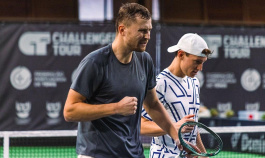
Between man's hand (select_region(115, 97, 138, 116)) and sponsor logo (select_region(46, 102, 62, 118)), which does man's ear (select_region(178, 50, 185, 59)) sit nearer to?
man's hand (select_region(115, 97, 138, 116))

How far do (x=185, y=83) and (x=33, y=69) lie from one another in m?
6.44

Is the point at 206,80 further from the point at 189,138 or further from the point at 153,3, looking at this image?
the point at 189,138

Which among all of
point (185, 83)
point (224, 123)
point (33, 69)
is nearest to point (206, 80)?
point (224, 123)

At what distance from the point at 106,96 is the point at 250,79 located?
8188 mm

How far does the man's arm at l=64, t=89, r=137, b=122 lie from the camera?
3.25 meters

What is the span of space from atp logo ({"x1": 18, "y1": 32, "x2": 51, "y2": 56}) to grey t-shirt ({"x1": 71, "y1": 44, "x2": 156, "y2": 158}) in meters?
7.11

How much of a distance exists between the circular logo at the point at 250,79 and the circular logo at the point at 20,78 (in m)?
4.01

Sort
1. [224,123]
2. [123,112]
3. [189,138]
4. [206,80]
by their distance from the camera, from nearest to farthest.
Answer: [123,112] → [189,138] → [224,123] → [206,80]

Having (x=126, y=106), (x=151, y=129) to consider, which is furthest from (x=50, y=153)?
(x=126, y=106)

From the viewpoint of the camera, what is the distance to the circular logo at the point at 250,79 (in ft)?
37.0

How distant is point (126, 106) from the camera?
128 inches

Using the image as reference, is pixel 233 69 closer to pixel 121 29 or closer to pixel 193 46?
pixel 193 46

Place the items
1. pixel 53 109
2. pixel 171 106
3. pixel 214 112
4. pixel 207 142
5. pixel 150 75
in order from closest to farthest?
pixel 150 75
pixel 171 106
pixel 207 142
pixel 53 109
pixel 214 112

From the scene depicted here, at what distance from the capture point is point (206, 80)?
36.5ft
